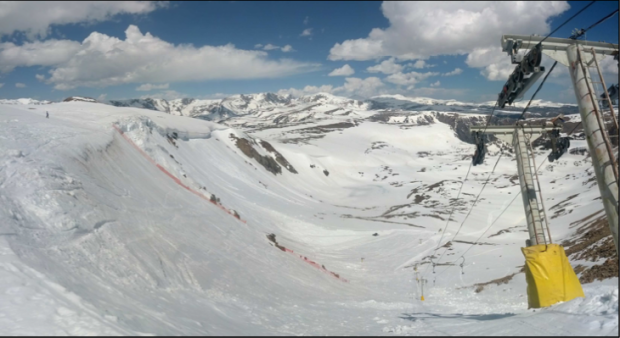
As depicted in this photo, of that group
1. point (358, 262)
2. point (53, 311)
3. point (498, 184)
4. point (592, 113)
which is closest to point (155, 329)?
point (53, 311)

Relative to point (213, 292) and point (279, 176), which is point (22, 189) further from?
point (279, 176)

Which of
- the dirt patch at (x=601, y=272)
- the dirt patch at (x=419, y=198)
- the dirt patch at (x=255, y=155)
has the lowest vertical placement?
the dirt patch at (x=601, y=272)

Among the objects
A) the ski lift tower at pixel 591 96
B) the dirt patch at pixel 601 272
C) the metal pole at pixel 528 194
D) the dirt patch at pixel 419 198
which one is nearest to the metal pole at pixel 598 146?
the ski lift tower at pixel 591 96

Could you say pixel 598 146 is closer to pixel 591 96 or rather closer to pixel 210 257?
pixel 591 96

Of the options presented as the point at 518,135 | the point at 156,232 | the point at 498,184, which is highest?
the point at 498,184

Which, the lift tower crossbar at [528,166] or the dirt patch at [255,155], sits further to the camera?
the dirt patch at [255,155]

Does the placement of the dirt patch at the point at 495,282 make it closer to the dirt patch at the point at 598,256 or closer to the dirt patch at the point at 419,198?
the dirt patch at the point at 598,256

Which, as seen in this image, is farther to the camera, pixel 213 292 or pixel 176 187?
pixel 176 187
